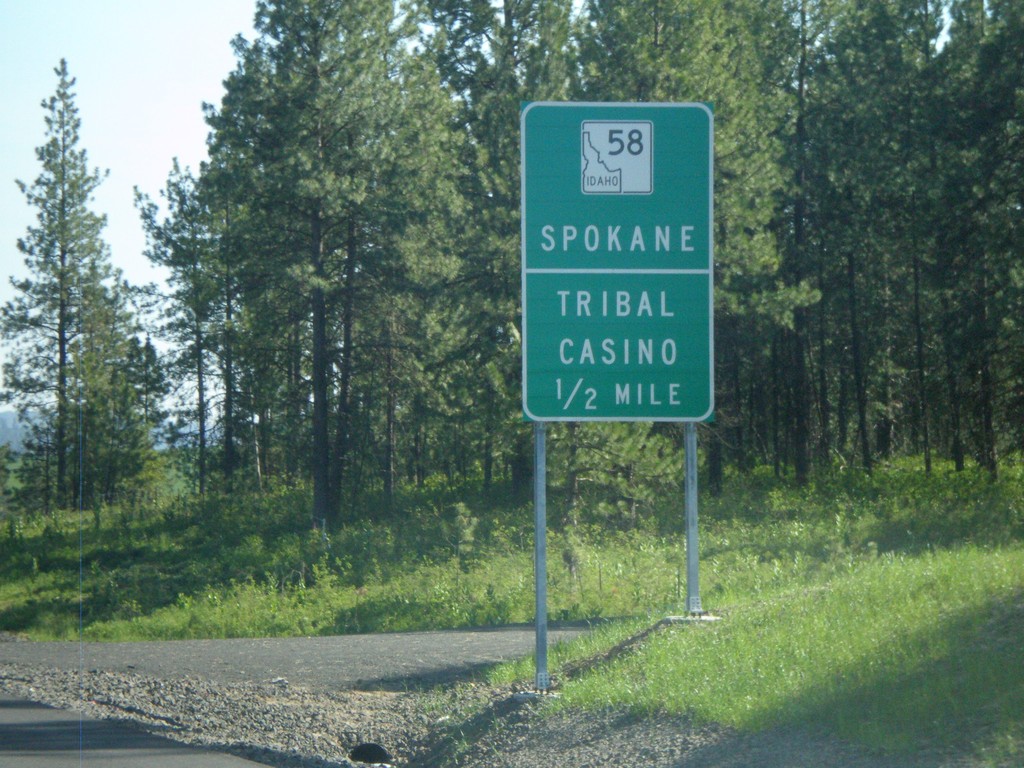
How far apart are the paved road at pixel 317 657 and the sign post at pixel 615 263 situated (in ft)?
11.5

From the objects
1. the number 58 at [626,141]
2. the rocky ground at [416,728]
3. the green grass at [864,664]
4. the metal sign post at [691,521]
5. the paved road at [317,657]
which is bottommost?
the paved road at [317,657]

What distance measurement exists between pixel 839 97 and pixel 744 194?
8593mm

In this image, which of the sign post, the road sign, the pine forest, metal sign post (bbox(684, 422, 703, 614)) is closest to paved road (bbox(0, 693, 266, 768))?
the sign post

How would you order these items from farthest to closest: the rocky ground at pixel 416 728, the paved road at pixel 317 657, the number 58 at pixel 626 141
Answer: the paved road at pixel 317 657 → the number 58 at pixel 626 141 → the rocky ground at pixel 416 728

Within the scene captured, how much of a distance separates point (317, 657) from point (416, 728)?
4.31m

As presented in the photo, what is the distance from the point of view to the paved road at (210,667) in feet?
25.5

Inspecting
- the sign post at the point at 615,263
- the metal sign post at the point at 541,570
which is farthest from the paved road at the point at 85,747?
the sign post at the point at 615,263

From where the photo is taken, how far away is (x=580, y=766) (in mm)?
6609

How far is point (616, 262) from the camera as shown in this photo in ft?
30.7

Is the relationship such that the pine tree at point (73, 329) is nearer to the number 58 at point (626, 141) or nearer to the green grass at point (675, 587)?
the green grass at point (675, 587)

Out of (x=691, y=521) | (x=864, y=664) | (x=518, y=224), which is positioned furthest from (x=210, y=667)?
(x=518, y=224)

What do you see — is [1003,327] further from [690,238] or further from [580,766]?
[580,766]

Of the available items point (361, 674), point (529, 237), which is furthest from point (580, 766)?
point (361, 674)

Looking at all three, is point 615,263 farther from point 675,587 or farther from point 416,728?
point 675,587
